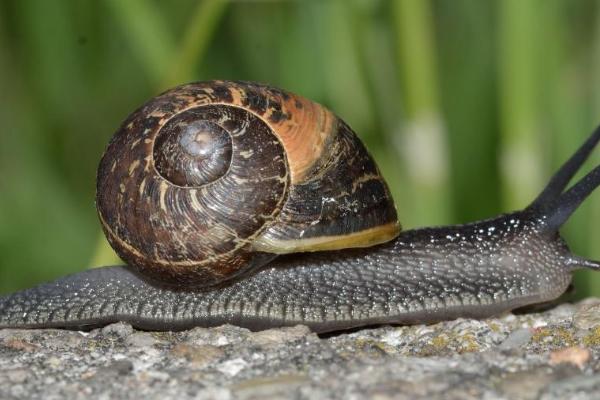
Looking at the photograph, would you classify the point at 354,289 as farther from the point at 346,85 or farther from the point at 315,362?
the point at 346,85

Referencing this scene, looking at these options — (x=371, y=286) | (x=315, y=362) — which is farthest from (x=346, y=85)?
(x=315, y=362)

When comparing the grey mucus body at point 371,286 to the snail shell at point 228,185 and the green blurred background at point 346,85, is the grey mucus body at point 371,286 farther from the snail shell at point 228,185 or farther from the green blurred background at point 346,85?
the green blurred background at point 346,85

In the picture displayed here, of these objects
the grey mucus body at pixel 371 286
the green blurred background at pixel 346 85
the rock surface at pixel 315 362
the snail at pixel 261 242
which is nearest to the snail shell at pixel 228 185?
the snail at pixel 261 242

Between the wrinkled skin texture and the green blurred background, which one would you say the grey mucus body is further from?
the green blurred background

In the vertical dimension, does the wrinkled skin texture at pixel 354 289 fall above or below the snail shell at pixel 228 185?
below

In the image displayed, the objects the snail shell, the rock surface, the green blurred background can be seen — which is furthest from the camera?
the green blurred background

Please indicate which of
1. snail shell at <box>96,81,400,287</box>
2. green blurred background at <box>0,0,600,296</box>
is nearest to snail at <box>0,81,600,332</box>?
snail shell at <box>96,81,400,287</box>
